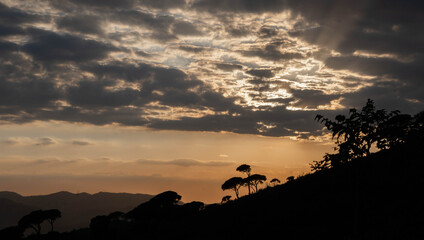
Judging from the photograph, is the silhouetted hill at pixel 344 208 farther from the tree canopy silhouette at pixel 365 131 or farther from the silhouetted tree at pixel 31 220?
the silhouetted tree at pixel 31 220

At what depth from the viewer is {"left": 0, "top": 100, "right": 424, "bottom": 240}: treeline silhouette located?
20641 mm

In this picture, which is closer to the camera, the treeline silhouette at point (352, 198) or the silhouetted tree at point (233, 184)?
the treeline silhouette at point (352, 198)

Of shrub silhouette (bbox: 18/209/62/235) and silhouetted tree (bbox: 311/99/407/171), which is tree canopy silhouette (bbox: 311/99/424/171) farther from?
shrub silhouette (bbox: 18/209/62/235)

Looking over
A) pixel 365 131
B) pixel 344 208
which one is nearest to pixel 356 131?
pixel 365 131

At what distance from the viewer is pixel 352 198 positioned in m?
37.6

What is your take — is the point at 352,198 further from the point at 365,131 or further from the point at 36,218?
the point at 36,218

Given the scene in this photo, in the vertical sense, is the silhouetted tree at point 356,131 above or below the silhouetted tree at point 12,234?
above

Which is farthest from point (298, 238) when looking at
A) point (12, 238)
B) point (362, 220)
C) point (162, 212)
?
point (12, 238)

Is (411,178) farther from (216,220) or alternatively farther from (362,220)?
(216,220)

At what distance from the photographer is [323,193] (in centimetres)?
4400

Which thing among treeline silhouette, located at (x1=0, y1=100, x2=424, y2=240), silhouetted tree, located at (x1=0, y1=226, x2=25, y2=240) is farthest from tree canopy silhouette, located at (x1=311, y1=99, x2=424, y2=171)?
silhouetted tree, located at (x1=0, y1=226, x2=25, y2=240)

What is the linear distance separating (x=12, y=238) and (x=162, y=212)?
33.7 m

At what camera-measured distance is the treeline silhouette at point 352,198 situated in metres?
20.6

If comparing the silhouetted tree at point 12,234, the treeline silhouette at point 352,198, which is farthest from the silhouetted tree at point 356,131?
the silhouetted tree at point 12,234
